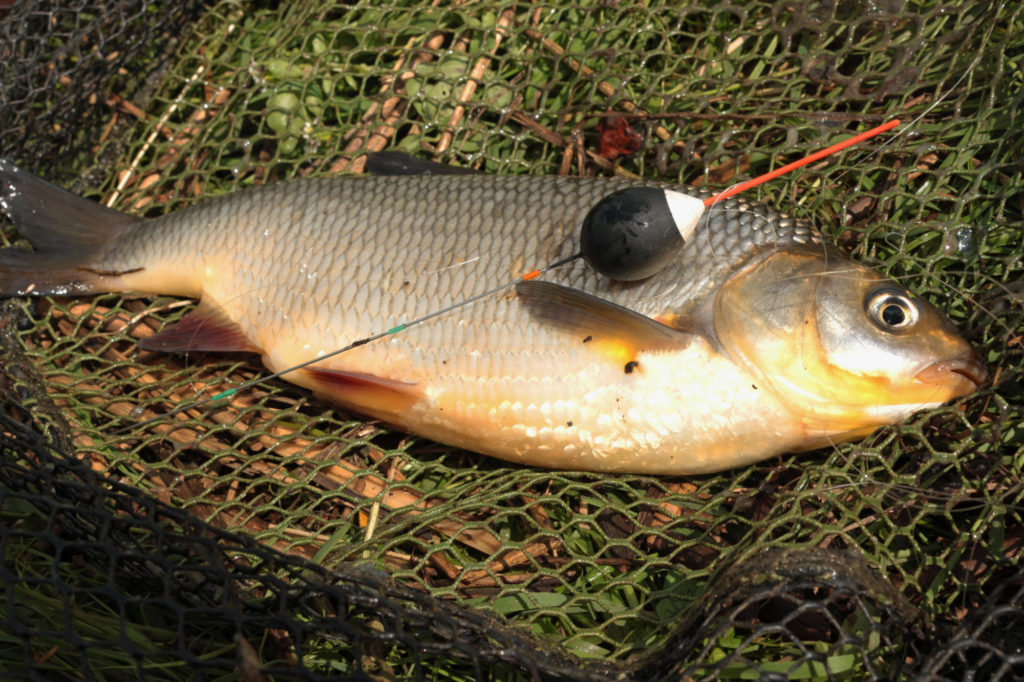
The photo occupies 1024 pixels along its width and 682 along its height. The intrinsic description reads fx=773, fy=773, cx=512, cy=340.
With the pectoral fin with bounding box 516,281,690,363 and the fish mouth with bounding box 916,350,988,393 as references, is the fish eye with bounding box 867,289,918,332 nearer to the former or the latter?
the fish mouth with bounding box 916,350,988,393

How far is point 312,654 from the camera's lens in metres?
2.09

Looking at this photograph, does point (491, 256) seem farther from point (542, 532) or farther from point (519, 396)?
point (542, 532)

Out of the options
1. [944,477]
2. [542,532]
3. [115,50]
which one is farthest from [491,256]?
[115,50]

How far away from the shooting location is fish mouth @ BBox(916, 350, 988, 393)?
6.80 feet

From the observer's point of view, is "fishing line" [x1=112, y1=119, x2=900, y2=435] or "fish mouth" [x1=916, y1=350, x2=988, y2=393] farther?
"fishing line" [x1=112, y1=119, x2=900, y2=435]

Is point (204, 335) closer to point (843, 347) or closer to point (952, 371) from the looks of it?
point (843, 347)

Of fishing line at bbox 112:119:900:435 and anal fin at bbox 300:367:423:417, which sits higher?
fishing line at bbox 112:119:900:435

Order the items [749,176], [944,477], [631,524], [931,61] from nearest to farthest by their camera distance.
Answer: [944,477] < [631,524] < [931,61] < [749,176]

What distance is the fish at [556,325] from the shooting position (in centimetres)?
210

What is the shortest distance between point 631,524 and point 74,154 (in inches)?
109

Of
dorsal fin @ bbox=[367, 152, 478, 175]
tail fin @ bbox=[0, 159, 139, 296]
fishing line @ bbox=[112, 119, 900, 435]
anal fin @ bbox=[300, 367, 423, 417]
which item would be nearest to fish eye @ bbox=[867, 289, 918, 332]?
fishing line @ bbox=[112, 119, 900, 435]

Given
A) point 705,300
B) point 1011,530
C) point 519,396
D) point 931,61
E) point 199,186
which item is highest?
point 931,61

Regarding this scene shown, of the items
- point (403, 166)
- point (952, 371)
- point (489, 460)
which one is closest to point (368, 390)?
point (489, 460)

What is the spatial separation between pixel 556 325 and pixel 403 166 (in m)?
1.01
